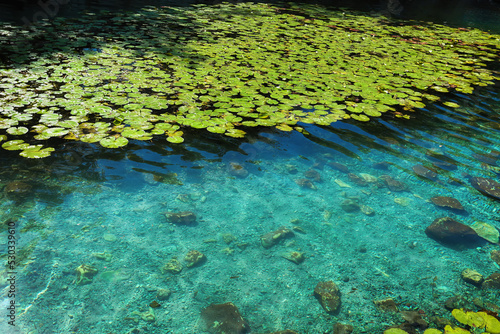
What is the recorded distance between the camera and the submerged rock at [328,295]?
2129mm

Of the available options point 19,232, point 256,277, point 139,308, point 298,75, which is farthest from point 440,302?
point 298,75

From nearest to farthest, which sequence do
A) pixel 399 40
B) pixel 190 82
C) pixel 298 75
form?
pixel 190 82, pixel 298 75, pixel 399 40

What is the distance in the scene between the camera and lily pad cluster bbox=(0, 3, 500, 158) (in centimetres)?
349

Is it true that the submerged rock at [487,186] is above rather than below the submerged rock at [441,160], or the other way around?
below

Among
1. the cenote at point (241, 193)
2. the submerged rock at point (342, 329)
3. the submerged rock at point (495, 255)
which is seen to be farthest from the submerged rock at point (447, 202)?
the submerged rock at point (342, 329)

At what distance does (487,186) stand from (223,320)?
296cm

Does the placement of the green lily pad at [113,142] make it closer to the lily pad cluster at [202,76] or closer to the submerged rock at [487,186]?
the lily pad cluster at [202,76]

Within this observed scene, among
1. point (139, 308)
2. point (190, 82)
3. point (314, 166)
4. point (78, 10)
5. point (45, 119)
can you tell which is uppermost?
point (78, 10)

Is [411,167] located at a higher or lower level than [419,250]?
higher

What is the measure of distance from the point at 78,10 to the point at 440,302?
956 centimetres

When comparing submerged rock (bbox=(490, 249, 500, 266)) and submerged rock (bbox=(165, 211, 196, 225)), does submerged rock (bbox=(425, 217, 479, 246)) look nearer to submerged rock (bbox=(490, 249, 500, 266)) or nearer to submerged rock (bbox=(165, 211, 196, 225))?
submerged rock (bbox=(490, 249, 500, 266))

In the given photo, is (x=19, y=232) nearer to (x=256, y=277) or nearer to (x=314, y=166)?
(x=256, y=277)

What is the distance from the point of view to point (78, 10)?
806cm

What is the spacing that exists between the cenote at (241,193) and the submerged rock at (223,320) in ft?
0.04
